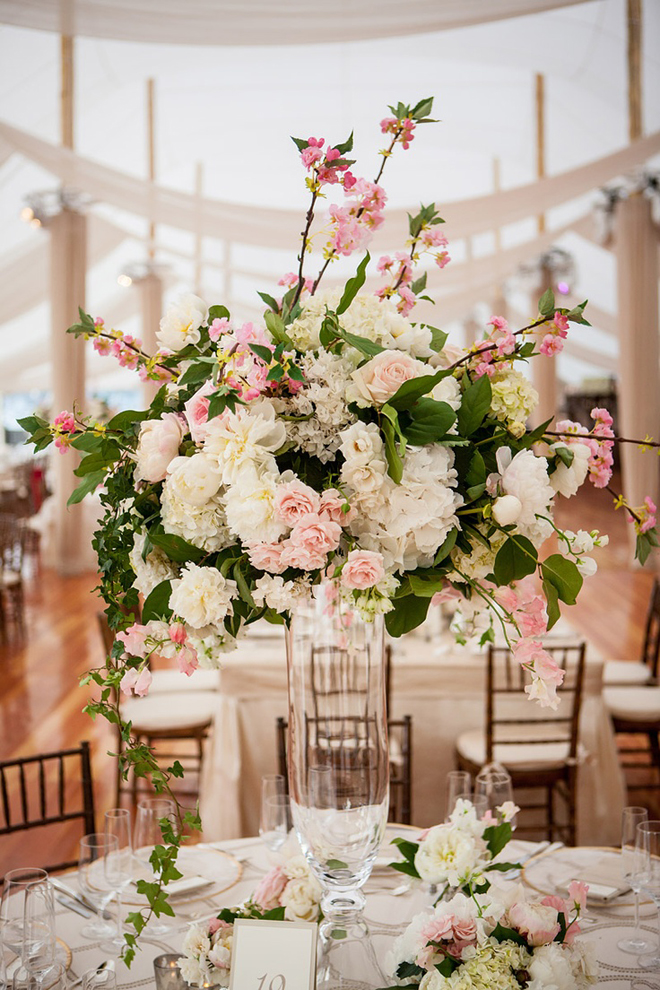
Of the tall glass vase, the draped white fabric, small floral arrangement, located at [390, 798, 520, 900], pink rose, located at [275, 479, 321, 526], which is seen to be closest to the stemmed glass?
small floral arrangement, located at [390, 798, 520, 900]

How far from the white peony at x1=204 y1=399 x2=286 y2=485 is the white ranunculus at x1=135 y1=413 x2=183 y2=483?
7 centimetres

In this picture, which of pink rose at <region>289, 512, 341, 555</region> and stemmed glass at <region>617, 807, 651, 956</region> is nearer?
pink rose at <region>289, 512, 341, 555</region>

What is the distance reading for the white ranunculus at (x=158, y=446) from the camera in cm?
134

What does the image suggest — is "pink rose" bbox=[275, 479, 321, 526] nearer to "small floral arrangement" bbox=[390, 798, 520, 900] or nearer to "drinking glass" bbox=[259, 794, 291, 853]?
"small floral arrangement" bbox=[390, 798, 520, 900]

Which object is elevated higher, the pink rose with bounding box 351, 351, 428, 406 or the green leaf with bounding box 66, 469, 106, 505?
the pink rose with bounding box 351, 351, 428, 406

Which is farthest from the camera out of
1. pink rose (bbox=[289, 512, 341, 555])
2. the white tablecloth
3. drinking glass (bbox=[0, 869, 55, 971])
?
the white tablecloth

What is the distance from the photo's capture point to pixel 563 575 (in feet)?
4.47

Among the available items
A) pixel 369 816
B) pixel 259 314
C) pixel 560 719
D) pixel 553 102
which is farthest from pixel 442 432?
pixel 553 102

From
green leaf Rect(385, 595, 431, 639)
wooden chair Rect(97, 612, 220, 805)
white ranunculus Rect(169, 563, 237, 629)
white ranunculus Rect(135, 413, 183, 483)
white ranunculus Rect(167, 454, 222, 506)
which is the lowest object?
wooden chair Rect(97, 612, 220, 805)

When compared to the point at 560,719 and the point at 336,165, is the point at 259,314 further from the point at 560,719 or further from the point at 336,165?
the point at 560,719

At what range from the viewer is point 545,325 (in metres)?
1.40

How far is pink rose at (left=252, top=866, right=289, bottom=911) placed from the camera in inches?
59.0

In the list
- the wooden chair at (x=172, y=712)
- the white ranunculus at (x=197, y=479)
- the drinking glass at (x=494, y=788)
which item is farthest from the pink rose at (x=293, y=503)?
the wooden chair at (x=172, y=712)

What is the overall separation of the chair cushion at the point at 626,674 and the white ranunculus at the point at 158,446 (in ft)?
11.4
